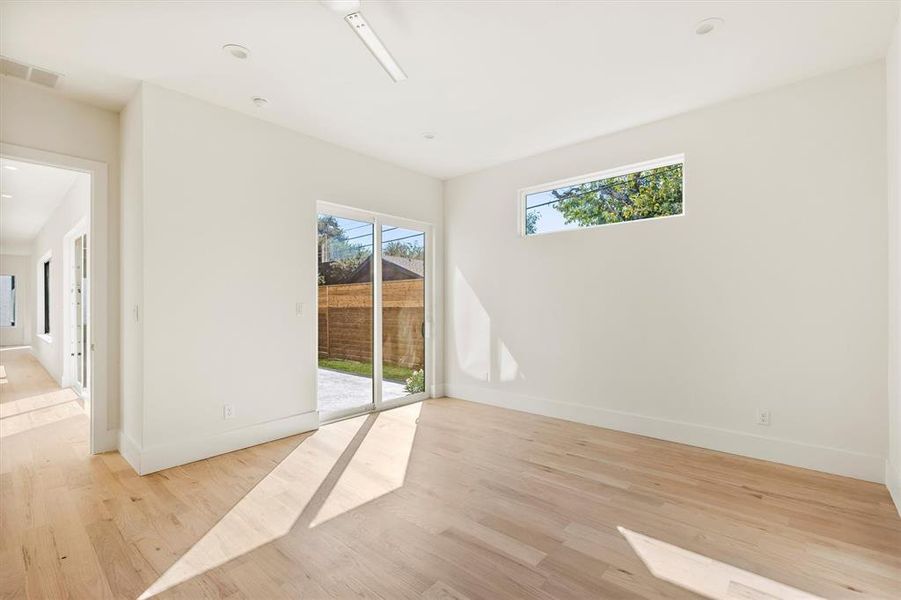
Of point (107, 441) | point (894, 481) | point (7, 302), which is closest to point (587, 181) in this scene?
point (894, 481)

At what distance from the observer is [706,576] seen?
1922 mm

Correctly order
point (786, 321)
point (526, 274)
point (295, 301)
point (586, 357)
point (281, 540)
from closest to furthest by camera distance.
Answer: point (281, 540), point (786, 321), point (295, 301), point (586, 357), point (526, 274)

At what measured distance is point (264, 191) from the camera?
3830mm

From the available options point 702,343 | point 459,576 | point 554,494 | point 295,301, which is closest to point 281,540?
point 459,576

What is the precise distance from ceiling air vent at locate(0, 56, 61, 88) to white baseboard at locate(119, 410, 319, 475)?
276 cm

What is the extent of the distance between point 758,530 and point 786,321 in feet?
5.61

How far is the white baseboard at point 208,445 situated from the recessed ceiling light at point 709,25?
428 centimetres

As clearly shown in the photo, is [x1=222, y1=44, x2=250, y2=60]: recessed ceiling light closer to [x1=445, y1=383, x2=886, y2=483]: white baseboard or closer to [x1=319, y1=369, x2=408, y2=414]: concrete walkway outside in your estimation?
[x1=319, y1=369, x2=408, y2=414]: concrete walkway outside

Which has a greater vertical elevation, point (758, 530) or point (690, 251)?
point (690, 251)

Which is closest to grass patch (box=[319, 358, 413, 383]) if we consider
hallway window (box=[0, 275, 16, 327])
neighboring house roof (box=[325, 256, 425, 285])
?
neighboring house roof (box=[325, 256, 425, 285])

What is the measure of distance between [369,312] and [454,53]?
2935 millimetres

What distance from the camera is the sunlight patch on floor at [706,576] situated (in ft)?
5.93

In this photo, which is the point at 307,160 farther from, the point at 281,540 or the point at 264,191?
the point at 281,540

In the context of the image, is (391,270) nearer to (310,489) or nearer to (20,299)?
(310,489)
